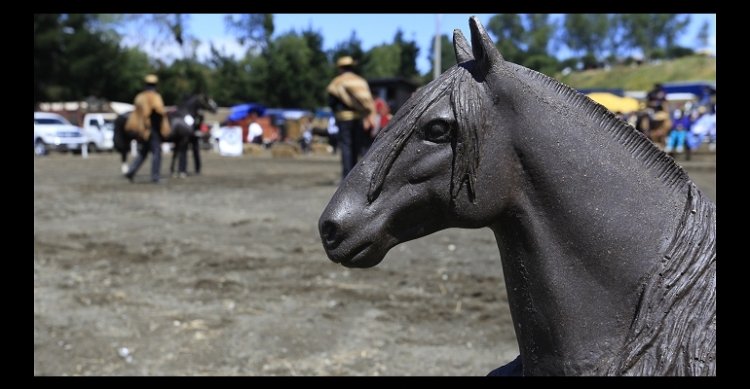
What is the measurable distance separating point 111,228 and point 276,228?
2.09m

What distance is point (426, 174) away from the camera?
1740 millimetres

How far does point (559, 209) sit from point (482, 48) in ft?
1.29

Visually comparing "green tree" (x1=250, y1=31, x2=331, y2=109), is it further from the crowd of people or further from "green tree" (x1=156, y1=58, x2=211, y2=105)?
the crowd of people

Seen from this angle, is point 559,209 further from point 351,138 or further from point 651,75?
point 651,75

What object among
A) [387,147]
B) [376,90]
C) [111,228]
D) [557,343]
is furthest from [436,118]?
[376,90]

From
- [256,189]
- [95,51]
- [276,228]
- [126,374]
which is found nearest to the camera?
[126,374]

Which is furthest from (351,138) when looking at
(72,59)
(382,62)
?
(382,62)

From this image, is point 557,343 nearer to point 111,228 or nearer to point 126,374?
point 126,374

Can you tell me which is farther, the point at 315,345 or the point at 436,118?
the point at 315,345

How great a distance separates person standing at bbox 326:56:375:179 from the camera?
1243 centimetres

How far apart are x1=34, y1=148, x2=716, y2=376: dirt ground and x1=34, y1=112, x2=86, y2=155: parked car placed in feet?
71.3

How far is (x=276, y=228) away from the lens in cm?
977

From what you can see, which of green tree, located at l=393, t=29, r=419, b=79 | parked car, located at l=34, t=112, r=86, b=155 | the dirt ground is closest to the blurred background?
the dirt ground
